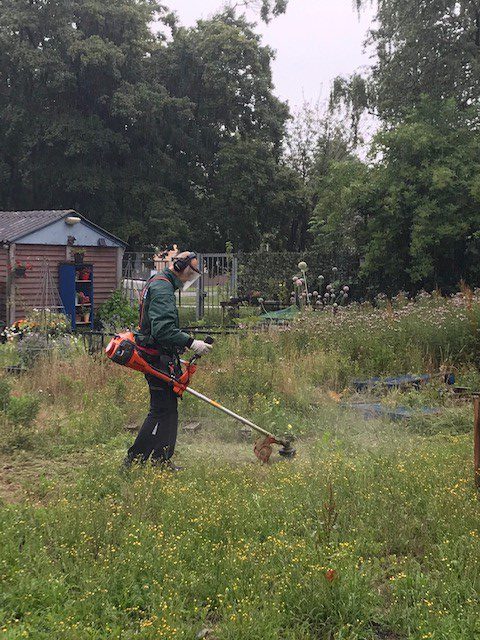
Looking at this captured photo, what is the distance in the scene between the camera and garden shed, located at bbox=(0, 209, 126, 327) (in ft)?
57.0

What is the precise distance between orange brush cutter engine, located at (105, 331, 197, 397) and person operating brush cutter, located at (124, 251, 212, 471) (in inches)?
3.2

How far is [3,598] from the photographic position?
3570 mm

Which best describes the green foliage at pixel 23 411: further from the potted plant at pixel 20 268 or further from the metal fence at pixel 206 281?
the metal fence at pixel 206 281

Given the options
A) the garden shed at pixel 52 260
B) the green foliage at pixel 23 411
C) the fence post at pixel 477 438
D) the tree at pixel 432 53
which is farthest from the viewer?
the tree at pixel 432 53

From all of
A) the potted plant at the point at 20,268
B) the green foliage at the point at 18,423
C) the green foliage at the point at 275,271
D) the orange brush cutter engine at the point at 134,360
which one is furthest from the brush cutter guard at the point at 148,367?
the green foliage at the point at 275,271

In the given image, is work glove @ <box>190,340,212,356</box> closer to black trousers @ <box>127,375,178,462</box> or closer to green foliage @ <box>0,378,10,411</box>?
black trousers @ <box>127,375,178,462</box>

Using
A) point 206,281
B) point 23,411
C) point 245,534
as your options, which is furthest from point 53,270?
point 245,534

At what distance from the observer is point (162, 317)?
572 centimetres

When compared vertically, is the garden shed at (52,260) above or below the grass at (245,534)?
above

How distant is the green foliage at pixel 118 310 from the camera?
18922 millimetres

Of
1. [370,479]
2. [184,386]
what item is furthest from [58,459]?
[370,479]

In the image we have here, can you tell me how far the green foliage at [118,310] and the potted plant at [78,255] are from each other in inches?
55.1

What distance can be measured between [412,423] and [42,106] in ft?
80.6

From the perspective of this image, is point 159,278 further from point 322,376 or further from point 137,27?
point 137,27
